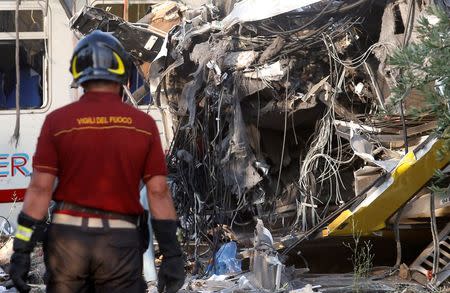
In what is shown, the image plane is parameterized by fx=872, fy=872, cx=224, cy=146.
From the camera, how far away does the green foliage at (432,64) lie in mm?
5137

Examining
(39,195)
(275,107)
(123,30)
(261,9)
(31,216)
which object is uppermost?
(261,9)

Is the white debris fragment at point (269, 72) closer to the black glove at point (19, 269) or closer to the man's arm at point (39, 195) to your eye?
the man's arm at point (39, 195)

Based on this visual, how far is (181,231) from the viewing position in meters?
8.69

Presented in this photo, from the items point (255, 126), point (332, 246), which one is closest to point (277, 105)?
point (255, 126)

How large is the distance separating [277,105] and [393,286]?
2.13 m

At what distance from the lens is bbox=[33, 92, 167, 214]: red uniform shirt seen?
412 cm

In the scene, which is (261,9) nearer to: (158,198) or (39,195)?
(158,198)

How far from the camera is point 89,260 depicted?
163 inches

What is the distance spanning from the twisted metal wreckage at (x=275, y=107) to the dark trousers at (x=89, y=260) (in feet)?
11.3

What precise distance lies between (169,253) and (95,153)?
2.08 ft

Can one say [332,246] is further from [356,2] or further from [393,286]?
[356,2]

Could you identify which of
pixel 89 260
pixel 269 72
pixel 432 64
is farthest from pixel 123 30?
pixel 89 260

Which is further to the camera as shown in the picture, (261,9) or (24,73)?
(24,73)

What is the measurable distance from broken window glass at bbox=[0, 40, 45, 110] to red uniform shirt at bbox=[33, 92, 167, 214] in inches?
216
